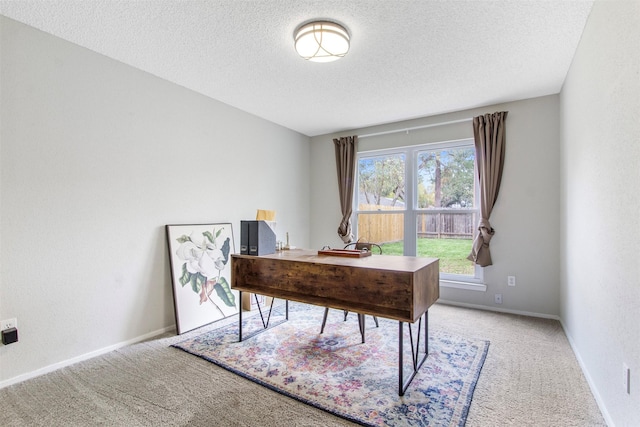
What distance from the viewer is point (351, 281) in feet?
7.81

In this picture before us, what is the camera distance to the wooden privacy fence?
4.07m

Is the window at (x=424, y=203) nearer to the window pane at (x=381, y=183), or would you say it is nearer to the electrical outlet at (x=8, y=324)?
the window pane at (x=381, y=183)

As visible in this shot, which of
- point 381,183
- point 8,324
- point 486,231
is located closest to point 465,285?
point 486,231

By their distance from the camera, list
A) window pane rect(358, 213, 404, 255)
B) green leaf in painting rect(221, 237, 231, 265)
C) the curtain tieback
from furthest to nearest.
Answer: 1. window pane rect(358, 213, 404, 255)
2. the curtain tieback
3. green leaf in painting rect(221, 237, 231, 265)

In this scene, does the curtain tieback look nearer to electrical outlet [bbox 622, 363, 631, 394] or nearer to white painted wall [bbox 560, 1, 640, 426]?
white painted wall [bbox 560, 1, 640, 426]

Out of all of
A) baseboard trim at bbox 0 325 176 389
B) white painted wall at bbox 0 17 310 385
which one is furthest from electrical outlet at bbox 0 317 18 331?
baseboard trim at bbox 0 325 176 389

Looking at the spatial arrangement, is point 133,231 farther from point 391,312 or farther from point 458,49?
point 458,49

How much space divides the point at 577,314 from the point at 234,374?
2835 millimetres

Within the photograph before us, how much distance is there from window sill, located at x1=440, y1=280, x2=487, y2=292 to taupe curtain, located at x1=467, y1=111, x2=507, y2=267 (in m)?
0.29

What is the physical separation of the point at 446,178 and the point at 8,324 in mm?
4621

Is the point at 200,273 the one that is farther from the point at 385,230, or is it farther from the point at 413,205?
the point at 413,205

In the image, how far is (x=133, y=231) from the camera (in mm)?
2871

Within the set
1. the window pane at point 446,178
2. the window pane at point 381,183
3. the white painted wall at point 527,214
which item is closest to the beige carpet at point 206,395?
the white painted wall at point 527,214

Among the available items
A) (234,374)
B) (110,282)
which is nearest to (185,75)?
(110,282)
